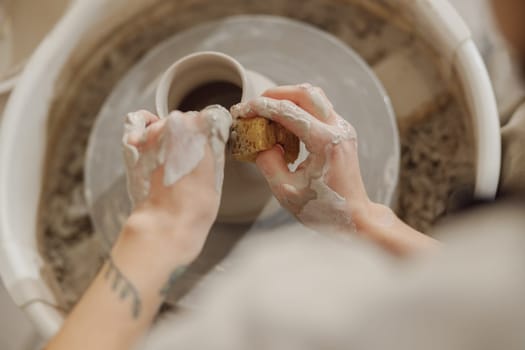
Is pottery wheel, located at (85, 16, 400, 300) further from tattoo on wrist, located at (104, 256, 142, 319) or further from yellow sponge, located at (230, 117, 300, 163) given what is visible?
tattoo on wrist, located at (104, 256, 142, 319)

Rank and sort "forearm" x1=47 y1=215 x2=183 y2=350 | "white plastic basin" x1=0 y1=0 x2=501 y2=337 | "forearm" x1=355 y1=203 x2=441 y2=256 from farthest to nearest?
"white plastic basin" x1=0 y1=0 x2=501 y2=337 → "forearm" x1=355 y1=203 x2=441 y2=256 → "forearm" x1=47 y1=215 x2=183 y2=350

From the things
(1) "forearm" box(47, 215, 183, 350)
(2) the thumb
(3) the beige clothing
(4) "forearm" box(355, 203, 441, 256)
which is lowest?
(4) "forearm" box(355, 203, 441, 256)

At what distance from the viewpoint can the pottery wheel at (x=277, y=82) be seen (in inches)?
42.0

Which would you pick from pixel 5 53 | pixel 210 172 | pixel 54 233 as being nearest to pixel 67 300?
pixel 54 233

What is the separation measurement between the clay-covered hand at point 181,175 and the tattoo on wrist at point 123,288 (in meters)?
0.06

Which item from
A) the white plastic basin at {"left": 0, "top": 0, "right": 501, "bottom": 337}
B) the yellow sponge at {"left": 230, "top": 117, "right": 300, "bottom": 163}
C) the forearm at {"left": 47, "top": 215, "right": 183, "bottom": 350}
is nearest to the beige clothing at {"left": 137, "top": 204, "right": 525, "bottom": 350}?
the forearm at {"left": 47, "top": 215, "right": 183, "bottom": 350}

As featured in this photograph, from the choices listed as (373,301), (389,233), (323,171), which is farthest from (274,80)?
(373,301)

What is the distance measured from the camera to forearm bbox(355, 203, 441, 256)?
2.60 feet

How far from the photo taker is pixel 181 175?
0.76 meters

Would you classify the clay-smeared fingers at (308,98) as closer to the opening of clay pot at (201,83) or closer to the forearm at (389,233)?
the opening of clay pot at (201,83)

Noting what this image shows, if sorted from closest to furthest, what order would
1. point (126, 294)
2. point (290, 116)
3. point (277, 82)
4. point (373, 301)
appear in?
point (373, 301)
point (126, 294)
point (290, 116)
point (277, 82)

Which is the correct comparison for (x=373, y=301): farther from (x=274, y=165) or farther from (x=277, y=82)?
(x=277, y=82)

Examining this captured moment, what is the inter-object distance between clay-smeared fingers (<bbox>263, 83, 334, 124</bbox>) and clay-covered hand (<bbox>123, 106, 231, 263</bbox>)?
106mm

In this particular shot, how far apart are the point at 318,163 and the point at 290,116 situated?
0.09 metres
